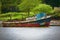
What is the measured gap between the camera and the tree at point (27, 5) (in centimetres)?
302

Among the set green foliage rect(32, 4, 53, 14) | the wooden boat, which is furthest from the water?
green foliage rect(32, 4, 53, 14)

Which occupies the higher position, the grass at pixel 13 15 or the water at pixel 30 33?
the grass at pixel 13 15

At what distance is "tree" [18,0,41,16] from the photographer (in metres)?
3.02

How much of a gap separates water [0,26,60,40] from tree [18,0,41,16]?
32 cm

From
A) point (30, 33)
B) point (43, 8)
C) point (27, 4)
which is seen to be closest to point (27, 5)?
point (27, 4)

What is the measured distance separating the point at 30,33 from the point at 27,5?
1.62 ft

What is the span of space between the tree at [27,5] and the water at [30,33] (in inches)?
12.7

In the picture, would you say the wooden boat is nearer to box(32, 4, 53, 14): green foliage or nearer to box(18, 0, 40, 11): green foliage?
box(32, 4, 53, 14): green foliage

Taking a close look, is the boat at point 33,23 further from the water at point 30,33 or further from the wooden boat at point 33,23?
the water at point 30,33

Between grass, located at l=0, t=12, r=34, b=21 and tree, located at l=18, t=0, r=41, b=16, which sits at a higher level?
tree, located at l=18, t=0, r=41, b=16

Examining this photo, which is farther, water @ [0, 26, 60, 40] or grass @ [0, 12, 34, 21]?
grass @ [0, 12, 34, 21]

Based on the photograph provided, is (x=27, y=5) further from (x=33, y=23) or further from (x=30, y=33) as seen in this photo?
(x=30, y=33)

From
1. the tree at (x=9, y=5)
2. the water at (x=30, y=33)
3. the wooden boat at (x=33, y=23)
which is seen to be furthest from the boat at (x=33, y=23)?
the tree at (x=9, y=5)

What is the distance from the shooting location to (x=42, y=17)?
3.06 meters
